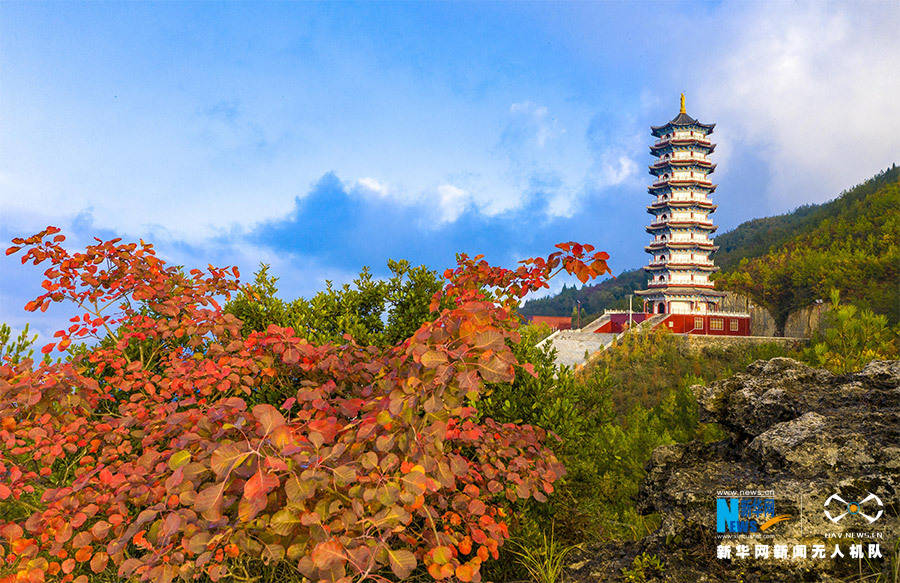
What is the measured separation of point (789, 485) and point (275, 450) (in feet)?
9.98

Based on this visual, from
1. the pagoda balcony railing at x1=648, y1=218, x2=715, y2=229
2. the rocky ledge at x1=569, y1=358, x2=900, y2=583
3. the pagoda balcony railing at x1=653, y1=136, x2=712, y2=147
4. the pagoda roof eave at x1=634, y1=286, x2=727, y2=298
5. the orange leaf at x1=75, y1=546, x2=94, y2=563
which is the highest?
the pagoda balcony railing at x1=653, y1=136, x2=712, y2=147

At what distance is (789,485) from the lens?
128 inches

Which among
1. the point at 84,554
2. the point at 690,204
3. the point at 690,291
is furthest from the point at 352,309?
the point at 690,204

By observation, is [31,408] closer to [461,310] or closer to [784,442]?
[461,310]

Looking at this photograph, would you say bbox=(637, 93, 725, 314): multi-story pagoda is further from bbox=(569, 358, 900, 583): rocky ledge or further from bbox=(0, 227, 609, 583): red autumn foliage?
bbox=(0, 227, 609, 583): red autumn foliage

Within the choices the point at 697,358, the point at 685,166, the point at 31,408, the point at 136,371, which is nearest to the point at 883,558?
the point at 136,371

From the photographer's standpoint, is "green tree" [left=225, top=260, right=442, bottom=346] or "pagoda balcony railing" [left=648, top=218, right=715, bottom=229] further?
"pagoda balcony railing" [left=648, top=218, right=715, bottom=229]

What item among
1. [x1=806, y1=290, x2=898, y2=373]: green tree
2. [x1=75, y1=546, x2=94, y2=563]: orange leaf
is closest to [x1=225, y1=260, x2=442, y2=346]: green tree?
[x1=75, y1=546, x2=94, y2=563]: orange leaf

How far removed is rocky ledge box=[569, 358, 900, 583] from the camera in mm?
3047

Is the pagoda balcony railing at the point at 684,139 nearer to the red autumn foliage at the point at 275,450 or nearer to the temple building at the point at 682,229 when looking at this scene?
the temple building at the point at 682,229

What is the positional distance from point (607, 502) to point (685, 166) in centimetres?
4362

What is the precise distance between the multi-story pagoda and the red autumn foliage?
43.3 metres

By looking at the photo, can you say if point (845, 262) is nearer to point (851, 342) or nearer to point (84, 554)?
point (851, 342)

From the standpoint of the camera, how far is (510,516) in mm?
4281
